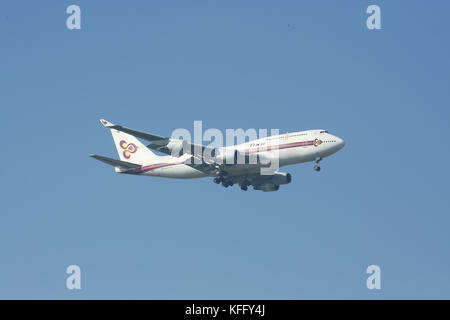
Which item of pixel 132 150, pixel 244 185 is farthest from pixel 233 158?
pixel 132 150

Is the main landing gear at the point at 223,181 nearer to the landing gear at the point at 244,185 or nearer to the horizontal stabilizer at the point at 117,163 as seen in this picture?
the landing gear at the point at 244,185

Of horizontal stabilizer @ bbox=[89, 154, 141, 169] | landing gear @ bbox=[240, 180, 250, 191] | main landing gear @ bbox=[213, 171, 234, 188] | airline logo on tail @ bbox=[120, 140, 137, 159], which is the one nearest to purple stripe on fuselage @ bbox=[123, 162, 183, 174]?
horizontal stabilizer @ bbox=[89, 154, 141, 169]

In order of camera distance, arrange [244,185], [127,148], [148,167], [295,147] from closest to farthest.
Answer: [295,147] → [148,167] → [244,185] → [127,148]

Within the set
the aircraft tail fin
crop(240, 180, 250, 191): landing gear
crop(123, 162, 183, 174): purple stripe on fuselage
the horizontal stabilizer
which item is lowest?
crop(240, 180, 250, 191): landing gear

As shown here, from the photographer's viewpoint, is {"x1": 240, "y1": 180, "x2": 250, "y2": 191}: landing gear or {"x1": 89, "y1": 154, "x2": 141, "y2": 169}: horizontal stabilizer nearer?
{"x1": 89, "y1": 154, "x2": 141, "y2": 169}: horizontal stabilizer

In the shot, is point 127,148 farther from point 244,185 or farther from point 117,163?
point 244,185

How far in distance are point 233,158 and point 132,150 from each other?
49.5 feet

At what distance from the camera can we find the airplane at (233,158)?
68.9 meters

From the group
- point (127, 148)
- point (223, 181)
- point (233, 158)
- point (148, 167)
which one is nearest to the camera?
point (233, 158)

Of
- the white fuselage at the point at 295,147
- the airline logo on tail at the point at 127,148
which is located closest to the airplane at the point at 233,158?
the white fuselage at the point at 295,147

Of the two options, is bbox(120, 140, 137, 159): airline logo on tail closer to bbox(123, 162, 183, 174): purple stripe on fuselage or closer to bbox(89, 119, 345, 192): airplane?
bbox(89, 119, 345, 192): airplane

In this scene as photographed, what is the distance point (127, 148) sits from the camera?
265 ft

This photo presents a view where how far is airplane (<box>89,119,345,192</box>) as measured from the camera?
68.9 m

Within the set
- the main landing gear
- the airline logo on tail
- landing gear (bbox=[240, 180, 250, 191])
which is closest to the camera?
the main landing gear
